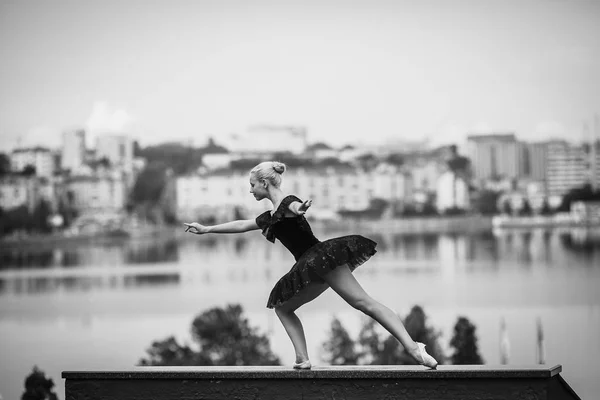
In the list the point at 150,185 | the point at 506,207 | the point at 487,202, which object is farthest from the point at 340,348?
the point at 150,185

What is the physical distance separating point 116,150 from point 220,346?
11.8 m

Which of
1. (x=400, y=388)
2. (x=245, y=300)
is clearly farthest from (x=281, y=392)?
(x=245, y=300)

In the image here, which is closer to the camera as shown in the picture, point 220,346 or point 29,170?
point 220,346

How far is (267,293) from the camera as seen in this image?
3344cm

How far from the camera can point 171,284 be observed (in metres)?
34.5

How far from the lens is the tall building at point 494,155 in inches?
1288

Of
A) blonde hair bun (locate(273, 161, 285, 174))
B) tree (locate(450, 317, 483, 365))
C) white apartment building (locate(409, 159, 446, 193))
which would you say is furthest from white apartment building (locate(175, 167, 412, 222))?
blonde hair bun (locate(273, 161, 285, 174))

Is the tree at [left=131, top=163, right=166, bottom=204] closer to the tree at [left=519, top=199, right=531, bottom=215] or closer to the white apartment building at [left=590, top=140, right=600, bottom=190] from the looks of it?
the tree at [left=519, top=199, right=531, bottom=215]

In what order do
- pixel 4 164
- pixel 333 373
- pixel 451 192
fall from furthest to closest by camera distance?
pixel 451 192 < pixel 4 164 < pixel 333 373

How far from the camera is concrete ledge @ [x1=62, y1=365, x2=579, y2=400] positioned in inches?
177

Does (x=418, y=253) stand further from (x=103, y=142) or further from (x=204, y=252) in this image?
(x=103, y=142)

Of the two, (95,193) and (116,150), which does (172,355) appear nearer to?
(116,150)

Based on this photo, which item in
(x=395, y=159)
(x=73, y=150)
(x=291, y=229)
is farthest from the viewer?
(x=395, y=159)

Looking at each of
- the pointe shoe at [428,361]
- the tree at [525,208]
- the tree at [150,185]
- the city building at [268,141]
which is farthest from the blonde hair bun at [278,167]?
the tree at [150,185]
